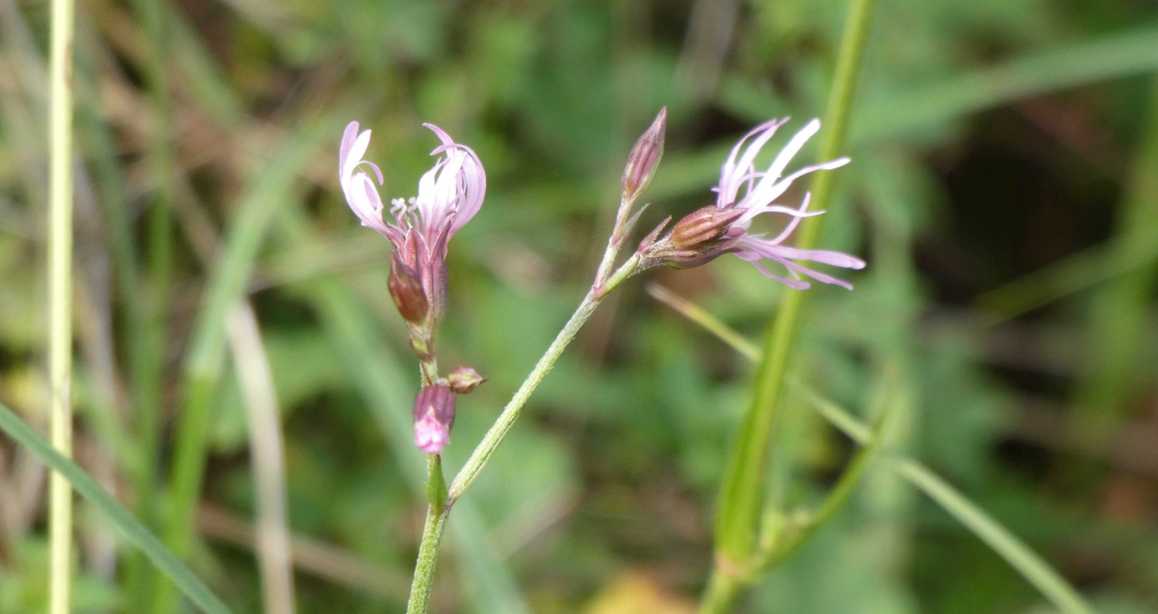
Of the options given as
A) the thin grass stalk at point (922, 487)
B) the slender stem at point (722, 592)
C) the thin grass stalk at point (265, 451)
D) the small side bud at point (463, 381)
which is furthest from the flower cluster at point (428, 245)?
the thin grass stalk at point (265, 451)

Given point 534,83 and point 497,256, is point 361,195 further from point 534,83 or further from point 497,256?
point 534,83

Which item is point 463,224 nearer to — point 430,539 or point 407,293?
point 407,293

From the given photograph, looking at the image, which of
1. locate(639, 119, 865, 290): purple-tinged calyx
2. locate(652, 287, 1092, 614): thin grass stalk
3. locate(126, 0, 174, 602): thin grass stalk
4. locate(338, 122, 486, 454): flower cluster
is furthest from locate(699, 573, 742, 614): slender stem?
locate(126, 0, 174, 602): thin grass stalk

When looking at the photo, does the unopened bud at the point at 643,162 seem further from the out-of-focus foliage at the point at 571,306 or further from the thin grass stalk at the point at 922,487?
the out-of-focus foliage at the point at 571,306

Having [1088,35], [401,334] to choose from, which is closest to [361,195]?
[401,334]

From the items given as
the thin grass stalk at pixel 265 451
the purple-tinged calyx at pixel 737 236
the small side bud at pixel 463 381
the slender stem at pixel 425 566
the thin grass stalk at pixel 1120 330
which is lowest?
the slender stem at pixel 425 566

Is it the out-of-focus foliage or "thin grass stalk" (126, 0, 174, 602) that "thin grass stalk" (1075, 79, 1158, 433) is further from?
"thin grass stalk" (126, 0, 174, 602)

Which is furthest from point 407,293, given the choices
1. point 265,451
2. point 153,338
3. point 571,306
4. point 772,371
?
point 571,306
